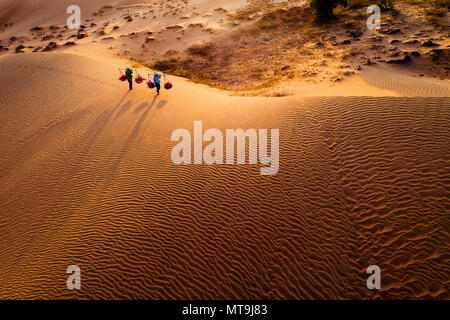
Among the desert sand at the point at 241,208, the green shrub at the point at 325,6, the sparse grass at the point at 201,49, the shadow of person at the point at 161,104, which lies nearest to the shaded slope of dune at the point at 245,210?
the desert sand at the point at 241,208

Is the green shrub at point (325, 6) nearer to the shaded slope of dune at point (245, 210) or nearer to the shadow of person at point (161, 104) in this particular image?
the shaded slope of dune at point (245, 210)

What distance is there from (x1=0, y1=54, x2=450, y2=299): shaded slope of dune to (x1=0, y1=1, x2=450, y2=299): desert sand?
3cm

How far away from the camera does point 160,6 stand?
30234 millimetres

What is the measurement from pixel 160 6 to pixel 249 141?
107ft

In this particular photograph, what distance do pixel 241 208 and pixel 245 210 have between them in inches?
4.4

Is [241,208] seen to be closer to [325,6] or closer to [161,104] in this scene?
[161,104]

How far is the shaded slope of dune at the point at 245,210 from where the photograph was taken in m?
4.19

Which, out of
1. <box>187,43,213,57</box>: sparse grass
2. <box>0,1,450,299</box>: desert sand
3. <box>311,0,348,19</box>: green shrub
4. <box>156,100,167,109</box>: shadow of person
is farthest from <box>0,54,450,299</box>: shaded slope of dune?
<box>311,0,348,19</box>: green shrub

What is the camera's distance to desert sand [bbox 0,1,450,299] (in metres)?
4.18

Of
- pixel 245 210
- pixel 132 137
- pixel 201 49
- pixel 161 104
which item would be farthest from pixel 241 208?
pixel 201 49

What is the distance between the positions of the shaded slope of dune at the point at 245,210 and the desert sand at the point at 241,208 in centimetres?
3

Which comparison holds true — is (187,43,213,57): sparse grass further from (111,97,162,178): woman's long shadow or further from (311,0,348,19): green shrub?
(111,97,162,178): woman's long shadow

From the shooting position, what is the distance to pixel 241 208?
520 centimetres
